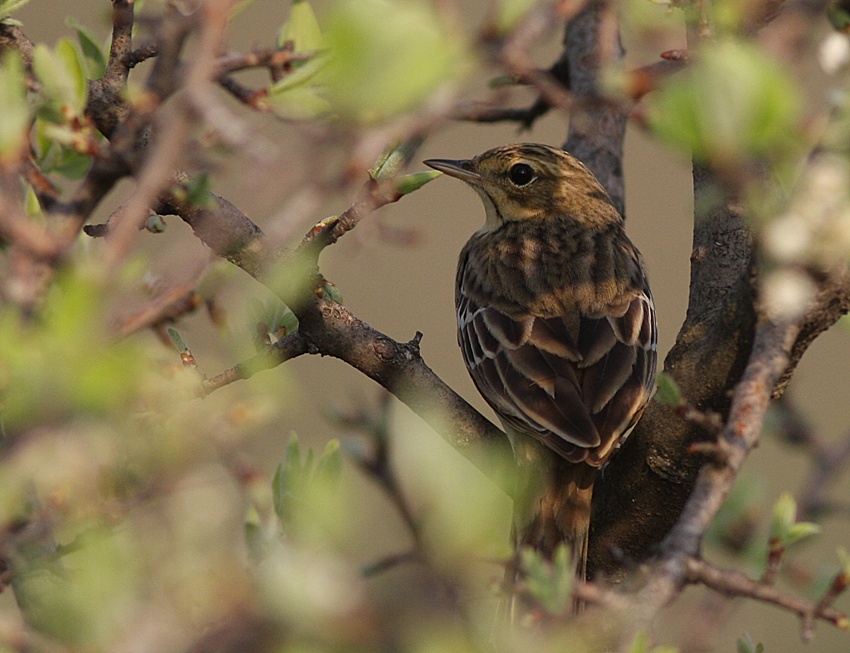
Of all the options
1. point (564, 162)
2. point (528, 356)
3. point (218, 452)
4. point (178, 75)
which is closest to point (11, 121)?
point (178, 75)

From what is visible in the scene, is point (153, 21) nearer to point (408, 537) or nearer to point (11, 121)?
point (11, 121)

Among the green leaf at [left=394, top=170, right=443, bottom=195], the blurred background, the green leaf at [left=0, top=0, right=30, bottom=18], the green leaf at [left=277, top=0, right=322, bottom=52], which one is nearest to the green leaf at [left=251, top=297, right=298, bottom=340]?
the blurred background

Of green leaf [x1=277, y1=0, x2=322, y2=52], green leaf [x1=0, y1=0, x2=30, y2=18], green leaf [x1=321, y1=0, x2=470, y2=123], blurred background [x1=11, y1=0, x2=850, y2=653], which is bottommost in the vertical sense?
Result: blurred background [x1=11, y1=0, x2=850, y2=653]

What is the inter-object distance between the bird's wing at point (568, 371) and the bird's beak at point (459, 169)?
0.91m

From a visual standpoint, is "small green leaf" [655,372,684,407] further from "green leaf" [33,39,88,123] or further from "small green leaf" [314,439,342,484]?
"green leaf" [33,39,88,123]

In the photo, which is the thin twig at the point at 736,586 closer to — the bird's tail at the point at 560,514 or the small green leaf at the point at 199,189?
the small green leaf at the point at 199,189

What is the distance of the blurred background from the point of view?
1.47 meters

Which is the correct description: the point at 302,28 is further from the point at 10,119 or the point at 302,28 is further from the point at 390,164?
the point at 10,119

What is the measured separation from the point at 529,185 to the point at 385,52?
3778 millimetres

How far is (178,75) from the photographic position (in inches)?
58.9

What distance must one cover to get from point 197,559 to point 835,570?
1.17 meters

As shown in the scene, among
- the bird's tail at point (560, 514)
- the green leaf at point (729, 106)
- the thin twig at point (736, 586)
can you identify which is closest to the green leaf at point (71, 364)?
the green leaf at point (729, 106)

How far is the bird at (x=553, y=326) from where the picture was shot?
3447 mm

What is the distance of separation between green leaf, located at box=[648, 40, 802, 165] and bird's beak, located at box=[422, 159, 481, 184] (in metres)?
3.55
